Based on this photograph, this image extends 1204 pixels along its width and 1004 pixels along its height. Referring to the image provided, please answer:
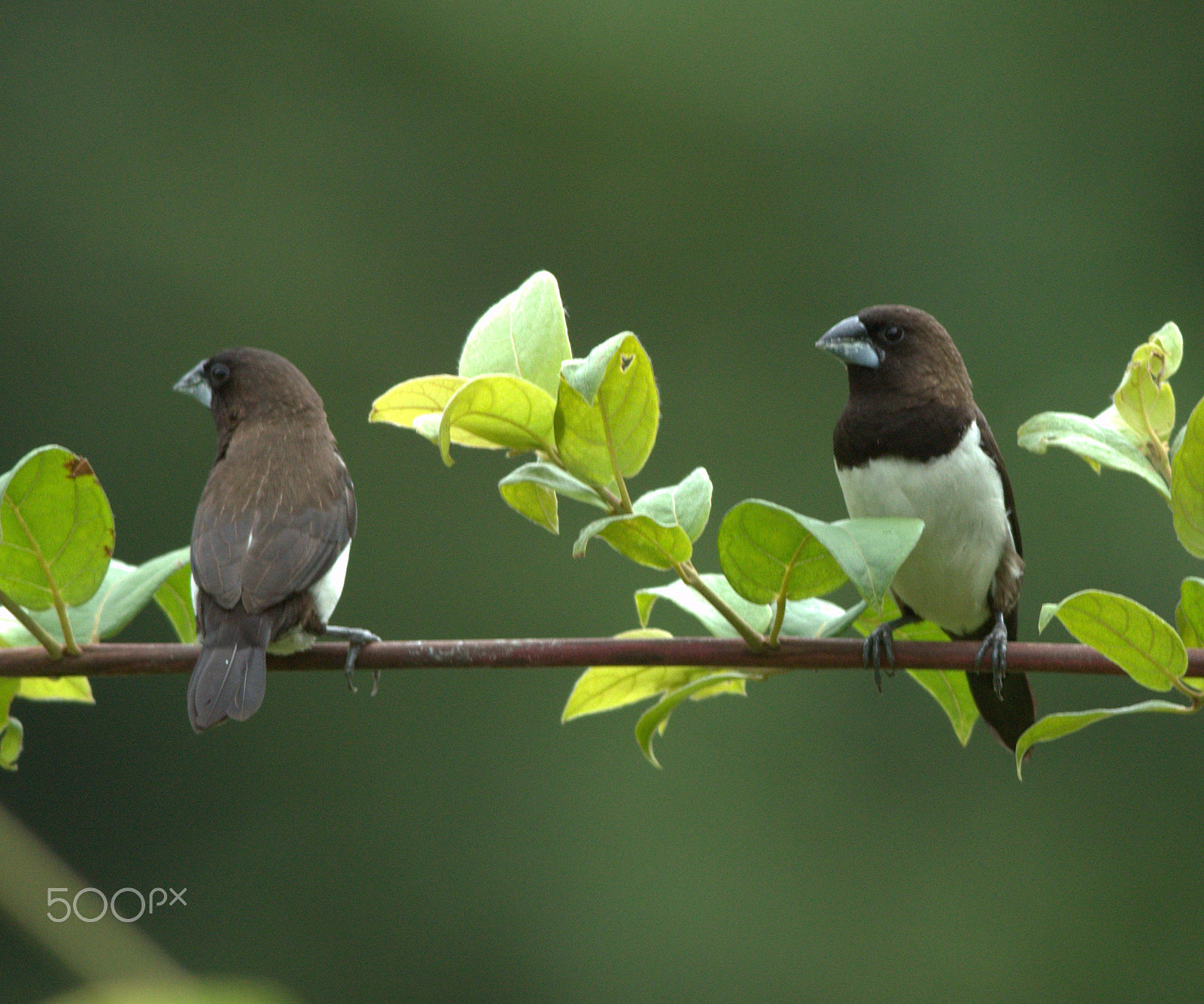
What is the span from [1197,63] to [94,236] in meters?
8.48

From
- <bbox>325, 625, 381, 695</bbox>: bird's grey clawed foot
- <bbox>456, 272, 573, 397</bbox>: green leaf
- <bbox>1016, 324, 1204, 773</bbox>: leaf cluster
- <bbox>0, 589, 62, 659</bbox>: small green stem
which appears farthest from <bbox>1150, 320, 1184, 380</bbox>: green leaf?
<bbox>0, 589, 62, 659</bbox>: small green stem

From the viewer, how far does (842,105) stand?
1152cm

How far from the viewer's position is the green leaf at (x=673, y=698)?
1.52m

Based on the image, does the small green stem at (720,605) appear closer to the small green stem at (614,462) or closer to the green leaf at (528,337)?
the small green stem at (614,462)

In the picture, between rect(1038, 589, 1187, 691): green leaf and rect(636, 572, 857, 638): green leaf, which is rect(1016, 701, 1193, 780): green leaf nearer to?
rect(1038, 589, 1187, 691): green leaf

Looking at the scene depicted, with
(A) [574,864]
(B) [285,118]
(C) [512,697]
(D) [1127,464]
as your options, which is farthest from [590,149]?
(D) [1127,464]

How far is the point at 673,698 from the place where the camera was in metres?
1.51

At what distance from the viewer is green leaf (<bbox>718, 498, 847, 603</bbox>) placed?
142cm

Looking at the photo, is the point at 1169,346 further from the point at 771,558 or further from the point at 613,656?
the point at 613,656

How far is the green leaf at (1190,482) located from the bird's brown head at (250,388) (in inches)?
70.9

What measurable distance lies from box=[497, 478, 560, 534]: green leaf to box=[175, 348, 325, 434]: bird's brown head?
1.41 m

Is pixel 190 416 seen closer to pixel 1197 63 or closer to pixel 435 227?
pixel 435 227

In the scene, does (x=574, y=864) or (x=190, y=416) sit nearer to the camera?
(x=574, y=864)

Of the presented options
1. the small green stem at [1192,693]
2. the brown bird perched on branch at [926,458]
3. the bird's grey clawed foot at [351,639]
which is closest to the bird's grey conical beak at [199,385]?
the bird's grey clawed foot at [351,639]
